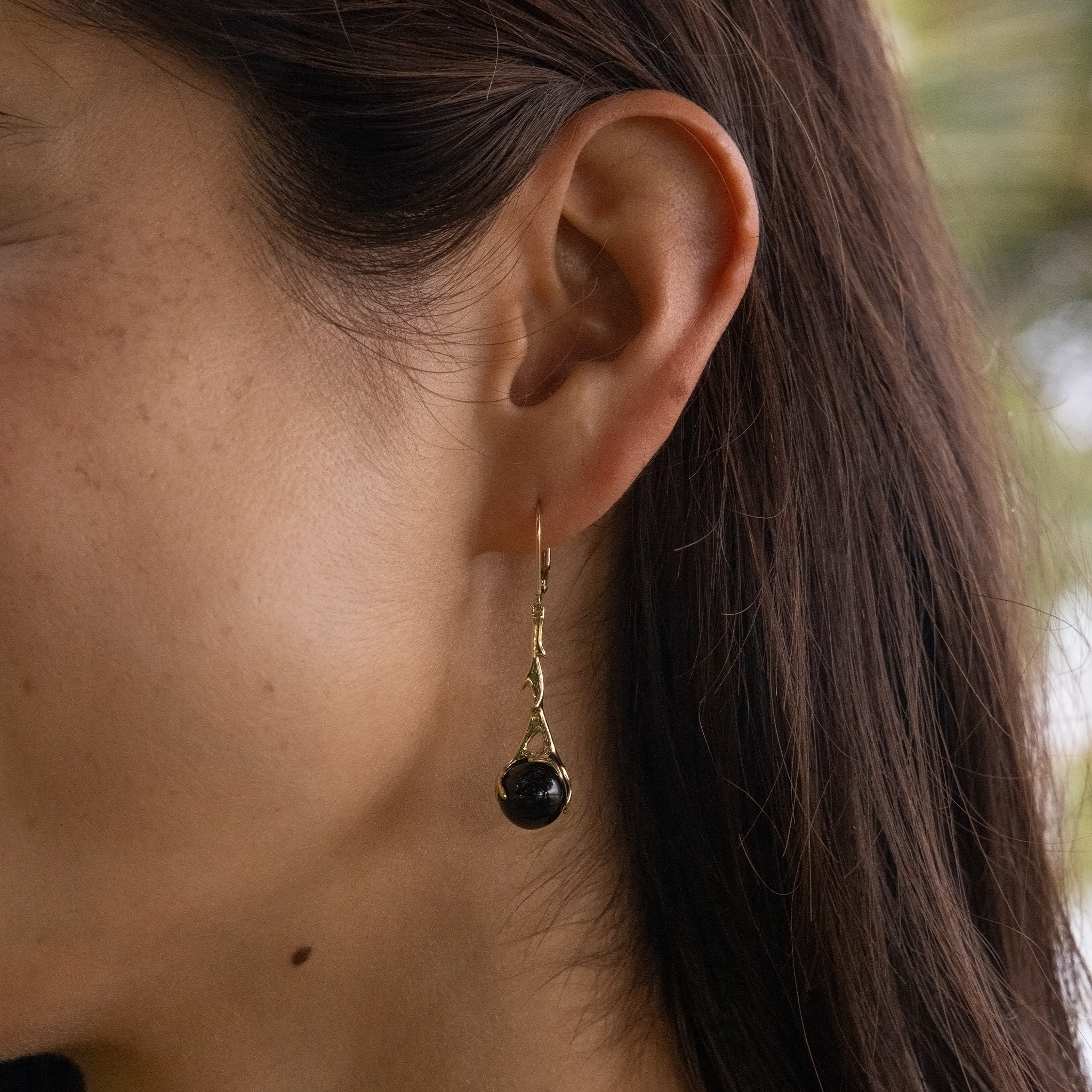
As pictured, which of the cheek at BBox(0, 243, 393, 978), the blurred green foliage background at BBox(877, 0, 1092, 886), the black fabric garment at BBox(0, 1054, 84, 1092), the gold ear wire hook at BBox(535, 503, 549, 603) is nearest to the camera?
the cheek at BBox(0, 243, 393, 978)

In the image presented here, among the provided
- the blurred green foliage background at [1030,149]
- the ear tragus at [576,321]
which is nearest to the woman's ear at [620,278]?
the ear tragus at [576,321]

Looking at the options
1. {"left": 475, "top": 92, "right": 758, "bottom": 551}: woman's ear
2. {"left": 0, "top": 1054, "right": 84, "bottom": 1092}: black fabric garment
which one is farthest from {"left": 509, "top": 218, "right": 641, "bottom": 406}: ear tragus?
{"left": 0, "top": 1054, "right": 84, "bottom": 1092}: black fabric garment

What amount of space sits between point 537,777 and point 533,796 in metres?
0.01

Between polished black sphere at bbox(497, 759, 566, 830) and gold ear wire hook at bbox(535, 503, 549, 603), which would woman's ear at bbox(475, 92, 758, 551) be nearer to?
gold ear wire hook at bbox(535, 503, 549, 603)

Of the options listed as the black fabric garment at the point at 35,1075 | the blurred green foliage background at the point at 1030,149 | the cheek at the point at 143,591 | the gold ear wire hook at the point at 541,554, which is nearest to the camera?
the cheek at the point at 143,591

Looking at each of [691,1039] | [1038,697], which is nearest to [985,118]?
[1038,697]

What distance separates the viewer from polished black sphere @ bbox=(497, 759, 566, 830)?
3.11 feet

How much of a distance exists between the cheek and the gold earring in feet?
0.48

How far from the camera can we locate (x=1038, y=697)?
1368 millimetres

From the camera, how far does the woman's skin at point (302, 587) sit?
0.86 meters

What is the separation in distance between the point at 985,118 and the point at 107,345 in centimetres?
278

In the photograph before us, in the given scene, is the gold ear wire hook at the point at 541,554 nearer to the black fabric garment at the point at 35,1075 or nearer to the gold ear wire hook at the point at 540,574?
the gold ear wire hook at the point at 540,574

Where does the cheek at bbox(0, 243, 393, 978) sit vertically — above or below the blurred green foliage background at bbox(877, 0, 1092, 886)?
below

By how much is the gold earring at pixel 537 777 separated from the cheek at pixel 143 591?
146mm
